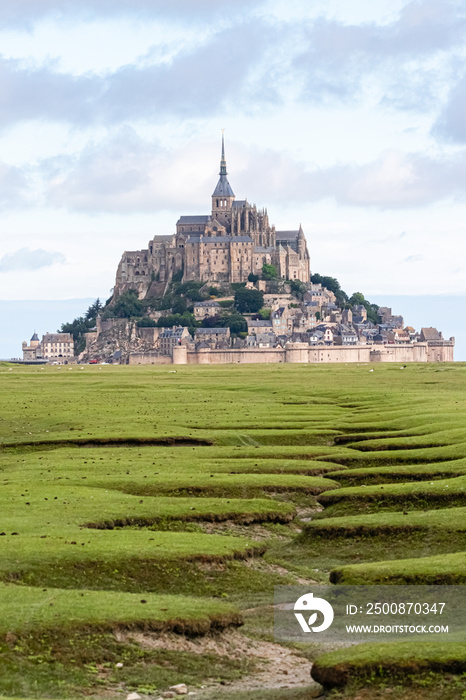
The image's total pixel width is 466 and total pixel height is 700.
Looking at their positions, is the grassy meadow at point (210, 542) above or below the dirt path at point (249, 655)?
above

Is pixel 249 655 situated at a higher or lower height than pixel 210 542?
lower

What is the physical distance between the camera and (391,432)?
162 feet

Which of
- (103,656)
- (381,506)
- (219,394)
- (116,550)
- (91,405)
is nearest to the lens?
(103,656)

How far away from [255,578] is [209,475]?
1089 cm

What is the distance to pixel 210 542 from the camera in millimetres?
25812

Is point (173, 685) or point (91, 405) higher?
point (91, 405)

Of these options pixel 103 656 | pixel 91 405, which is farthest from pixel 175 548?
pixel 91 405

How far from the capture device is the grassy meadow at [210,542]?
17.7m

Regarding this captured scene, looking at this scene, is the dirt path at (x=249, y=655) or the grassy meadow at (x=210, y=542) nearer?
the grassy meadow at (x=210, y=542)

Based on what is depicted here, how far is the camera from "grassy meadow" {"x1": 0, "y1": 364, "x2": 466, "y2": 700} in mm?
17688

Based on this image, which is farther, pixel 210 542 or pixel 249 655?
pixel 210 542

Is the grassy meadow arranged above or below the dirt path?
above

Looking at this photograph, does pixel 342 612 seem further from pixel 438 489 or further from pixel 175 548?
pixel 438 489

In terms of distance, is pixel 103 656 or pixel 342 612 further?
pixel 342 612
